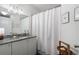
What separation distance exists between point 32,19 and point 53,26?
0.49 metres

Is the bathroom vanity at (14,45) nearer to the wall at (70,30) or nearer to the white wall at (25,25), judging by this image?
the white wall at (25,25)

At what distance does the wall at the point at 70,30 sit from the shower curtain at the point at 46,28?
154 millimetres

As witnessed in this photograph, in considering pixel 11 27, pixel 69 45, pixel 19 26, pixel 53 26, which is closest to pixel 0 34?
pixel 11 27

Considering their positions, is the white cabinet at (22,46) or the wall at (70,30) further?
the white cabinet at (22,46)

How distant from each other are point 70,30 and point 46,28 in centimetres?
52

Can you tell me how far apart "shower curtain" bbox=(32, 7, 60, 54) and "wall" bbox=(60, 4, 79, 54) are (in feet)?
0.51

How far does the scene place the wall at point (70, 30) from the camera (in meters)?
1.66

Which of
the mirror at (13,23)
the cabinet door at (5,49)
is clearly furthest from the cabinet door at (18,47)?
the mirror at (13,23)

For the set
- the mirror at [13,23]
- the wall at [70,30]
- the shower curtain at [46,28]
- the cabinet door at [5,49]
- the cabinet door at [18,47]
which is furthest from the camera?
the shower curtain at [46,28]

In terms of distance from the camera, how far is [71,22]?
178cm

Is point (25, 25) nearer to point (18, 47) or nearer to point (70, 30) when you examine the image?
point (18, 47)

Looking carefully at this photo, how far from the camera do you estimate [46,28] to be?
213 cm

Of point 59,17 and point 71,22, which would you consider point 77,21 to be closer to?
point 71,22

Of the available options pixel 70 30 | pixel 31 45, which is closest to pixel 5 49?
pixel 31 45
